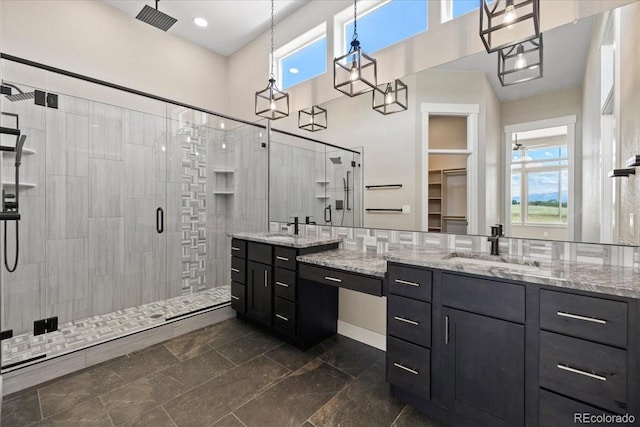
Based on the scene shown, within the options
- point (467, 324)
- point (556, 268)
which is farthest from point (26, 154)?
point (556, 268)

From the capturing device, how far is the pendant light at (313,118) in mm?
3158

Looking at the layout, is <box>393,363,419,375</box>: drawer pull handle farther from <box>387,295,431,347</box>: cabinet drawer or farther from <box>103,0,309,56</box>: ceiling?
<box>103,0,309,56</box>: ceiling

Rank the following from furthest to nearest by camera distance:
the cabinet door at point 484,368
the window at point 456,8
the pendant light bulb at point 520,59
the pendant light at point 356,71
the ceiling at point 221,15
Answer: the ceiling at point 221,15 < the pendant light at point 356,71 < the window at point 456,8 < the pendant light bulb at point 520,59 < the cabinet door at point 484,368

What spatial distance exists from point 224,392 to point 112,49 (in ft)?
12.7

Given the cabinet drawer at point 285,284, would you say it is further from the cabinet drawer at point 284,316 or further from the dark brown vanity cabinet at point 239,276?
the dark brown vanity cabinet at point 239,276

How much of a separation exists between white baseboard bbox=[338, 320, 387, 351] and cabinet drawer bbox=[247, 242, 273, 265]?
97 centimetres

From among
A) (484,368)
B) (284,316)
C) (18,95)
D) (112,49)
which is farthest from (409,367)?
(112,49)

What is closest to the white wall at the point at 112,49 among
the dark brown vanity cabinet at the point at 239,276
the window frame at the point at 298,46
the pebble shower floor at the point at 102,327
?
the window frame at the point at 298,46

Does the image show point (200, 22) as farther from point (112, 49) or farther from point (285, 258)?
point (285, 258)

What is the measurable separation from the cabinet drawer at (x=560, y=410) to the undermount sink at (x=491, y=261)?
0.62 meters

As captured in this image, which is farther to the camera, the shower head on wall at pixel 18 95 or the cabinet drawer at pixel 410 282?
the shower head on wall at pixel 18 95

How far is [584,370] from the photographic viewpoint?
1225mm

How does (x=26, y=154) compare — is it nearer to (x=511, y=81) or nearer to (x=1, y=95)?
(x=1, y=95)

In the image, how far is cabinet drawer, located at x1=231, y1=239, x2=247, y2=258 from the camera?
3.00 metres
